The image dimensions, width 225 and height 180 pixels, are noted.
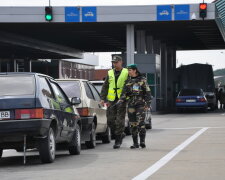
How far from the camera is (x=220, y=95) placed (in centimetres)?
5119

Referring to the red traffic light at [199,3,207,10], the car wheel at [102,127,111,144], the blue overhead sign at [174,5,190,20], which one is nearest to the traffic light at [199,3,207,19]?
the red traffic light at [199,3,207,10]

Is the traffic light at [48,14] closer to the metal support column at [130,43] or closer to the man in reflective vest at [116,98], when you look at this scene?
the metal support column at [130,43]

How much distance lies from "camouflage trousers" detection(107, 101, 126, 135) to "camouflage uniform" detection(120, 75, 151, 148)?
0.55 ft

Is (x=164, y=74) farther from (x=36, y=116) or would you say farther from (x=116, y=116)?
(x=36, y=116)

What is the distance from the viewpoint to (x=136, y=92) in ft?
47.6

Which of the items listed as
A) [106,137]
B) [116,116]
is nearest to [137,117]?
[116,116]

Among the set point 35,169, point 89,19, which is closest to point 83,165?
point 35,169

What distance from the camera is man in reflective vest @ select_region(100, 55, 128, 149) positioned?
48.1ft

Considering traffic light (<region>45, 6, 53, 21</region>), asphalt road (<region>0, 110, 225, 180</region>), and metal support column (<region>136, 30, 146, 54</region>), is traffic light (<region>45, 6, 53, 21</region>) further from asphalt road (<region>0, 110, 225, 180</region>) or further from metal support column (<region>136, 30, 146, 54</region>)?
asphalt road (<region>0, 110, 225, 180</region>)

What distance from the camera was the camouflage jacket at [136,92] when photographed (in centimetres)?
1452

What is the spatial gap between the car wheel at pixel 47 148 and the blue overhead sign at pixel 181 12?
2903 centimetres

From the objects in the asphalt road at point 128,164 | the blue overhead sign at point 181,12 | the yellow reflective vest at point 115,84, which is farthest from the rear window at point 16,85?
the blue overhead sign at point 181,12

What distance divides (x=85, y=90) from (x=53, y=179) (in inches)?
235

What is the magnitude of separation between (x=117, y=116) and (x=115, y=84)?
0.74 meters
